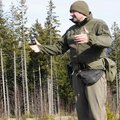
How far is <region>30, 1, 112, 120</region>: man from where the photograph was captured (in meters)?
4.17

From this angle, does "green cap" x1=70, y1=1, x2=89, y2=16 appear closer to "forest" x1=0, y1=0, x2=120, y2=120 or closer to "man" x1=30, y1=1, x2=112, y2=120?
"man" x1=30, y1=1, x2=112, y2=120

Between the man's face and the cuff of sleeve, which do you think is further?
the man's face

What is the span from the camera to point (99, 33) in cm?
418

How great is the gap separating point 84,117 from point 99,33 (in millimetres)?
823

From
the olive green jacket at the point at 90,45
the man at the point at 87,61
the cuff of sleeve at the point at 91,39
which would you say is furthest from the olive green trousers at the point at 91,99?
the cuff of sleeve at the point at 91,39

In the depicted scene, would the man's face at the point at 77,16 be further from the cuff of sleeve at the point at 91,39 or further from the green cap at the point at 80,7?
the cuff of sleeve at the point at 91,39

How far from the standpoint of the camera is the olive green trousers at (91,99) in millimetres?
4168

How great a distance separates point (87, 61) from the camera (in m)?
4.27

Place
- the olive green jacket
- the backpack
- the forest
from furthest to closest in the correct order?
the forest < the backpack < the olive green jacket

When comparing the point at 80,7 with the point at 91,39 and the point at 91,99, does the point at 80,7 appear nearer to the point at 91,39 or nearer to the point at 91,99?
the point at 91,39

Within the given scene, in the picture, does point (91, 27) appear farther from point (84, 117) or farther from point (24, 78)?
point (24, 78)

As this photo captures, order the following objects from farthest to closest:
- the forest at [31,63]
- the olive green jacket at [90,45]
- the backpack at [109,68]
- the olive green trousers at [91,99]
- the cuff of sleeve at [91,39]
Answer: the forest at [31,63]
the backpack at [109,68]
the olive green trousers at [91,99]
the olive green jacket at [90,45]
the cuff of sleeve at [91,39]

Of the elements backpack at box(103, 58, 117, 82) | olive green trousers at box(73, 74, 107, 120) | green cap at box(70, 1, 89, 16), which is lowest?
olive green trousers at box(73, 74, 107, 120)

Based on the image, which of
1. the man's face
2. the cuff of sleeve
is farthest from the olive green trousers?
the man's face
